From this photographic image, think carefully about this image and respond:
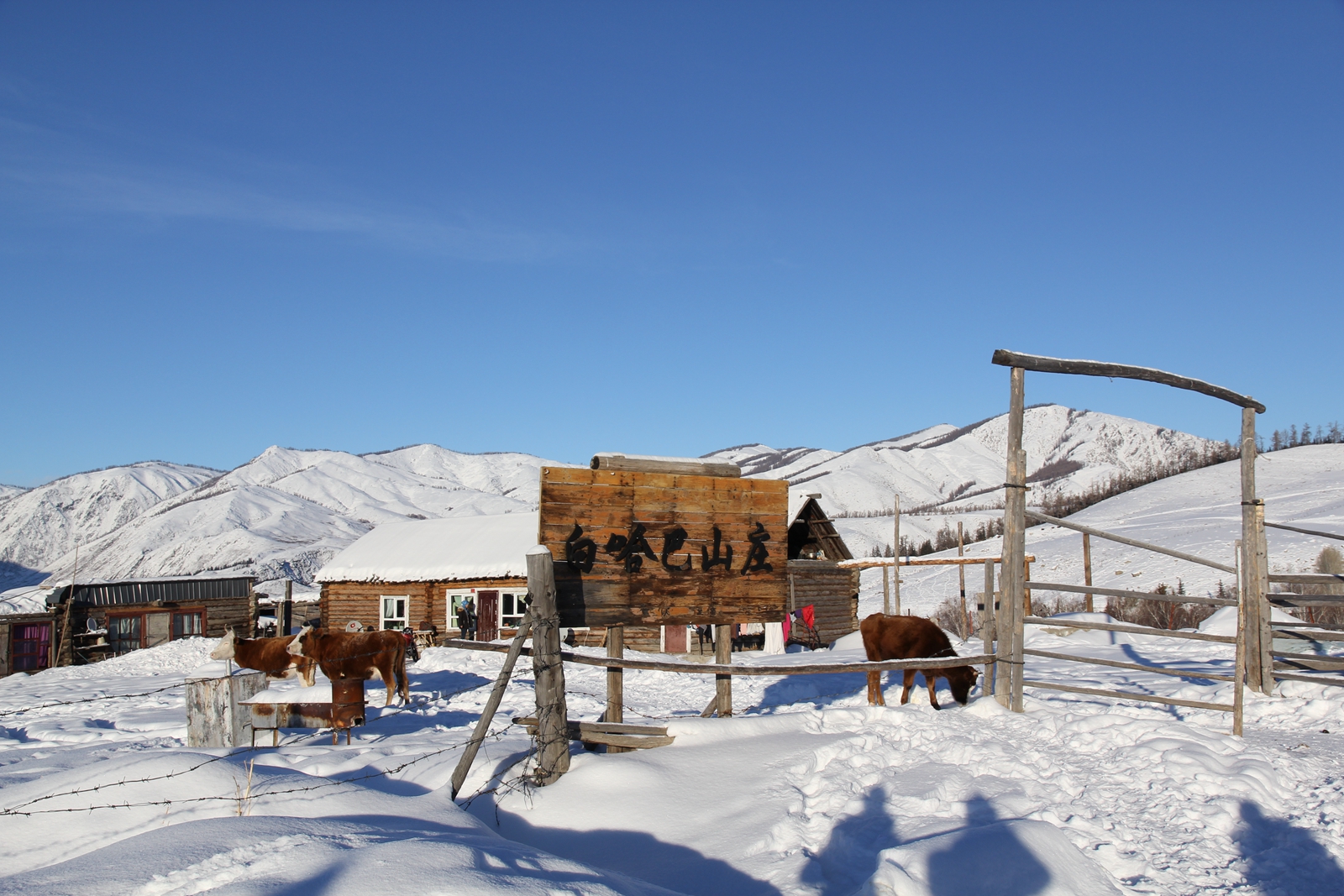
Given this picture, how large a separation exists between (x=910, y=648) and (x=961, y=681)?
77 cm

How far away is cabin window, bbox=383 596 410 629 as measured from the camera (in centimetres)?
2966

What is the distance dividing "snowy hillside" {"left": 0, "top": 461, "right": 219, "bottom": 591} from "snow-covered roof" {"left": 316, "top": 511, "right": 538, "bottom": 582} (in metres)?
132

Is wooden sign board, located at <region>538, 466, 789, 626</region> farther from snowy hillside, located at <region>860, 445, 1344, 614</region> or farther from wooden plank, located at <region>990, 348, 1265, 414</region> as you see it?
snowy hillside, located at <region>860, 445, 1344, 614</region>

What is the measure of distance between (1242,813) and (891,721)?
3165 millimetres

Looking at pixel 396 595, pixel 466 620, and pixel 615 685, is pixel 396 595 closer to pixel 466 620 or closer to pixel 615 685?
pixel 466 620

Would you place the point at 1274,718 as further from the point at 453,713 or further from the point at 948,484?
the point at 948,484

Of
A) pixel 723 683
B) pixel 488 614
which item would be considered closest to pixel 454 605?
pixel 488 614

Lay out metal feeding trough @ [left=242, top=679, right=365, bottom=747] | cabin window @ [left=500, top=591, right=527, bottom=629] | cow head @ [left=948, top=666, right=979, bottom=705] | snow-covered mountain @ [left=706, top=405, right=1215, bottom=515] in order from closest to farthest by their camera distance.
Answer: metal feeding trough @ [left=242, top=679, right=365, bottom=747] < cow head @ [left=948, top=666, right=979, bottom=705] < cabin window @ [left=500, top=591, right=527, bottom=629] < snow-covered mountain @ [left=706, top=405, right=1215, bottom=515]

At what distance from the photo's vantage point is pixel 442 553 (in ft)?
99.3

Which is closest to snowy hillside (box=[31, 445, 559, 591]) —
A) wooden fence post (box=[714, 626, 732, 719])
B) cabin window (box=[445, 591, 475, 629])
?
cabin window (box=[445, 591, 475, 629])

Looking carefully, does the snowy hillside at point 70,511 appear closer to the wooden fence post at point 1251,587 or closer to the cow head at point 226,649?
the cow head at point 226,649

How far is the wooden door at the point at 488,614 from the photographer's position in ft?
93.1

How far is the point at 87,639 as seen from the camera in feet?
94.1

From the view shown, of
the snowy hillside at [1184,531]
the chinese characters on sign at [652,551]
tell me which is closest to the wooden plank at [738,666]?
the chinese characters on sign at [652,551]
